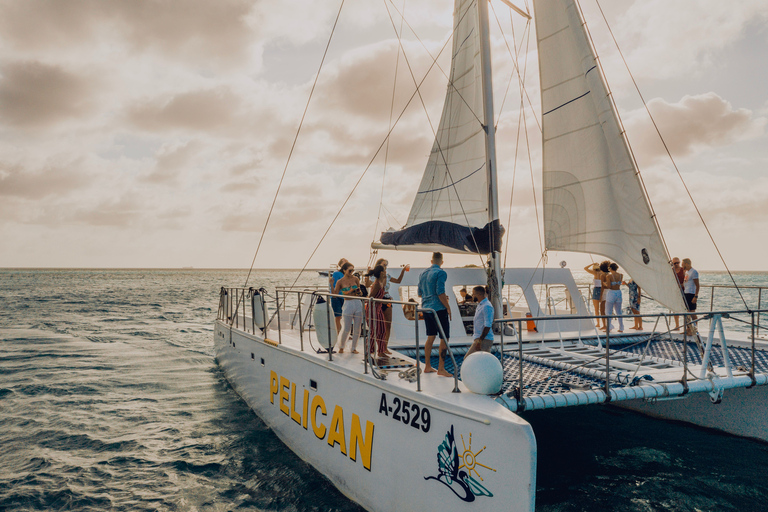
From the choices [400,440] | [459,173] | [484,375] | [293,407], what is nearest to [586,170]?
[459,173]

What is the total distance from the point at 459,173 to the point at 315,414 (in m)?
6.19

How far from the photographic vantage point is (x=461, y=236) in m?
8.55

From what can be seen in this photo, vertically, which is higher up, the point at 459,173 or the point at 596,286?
the point at 459,173

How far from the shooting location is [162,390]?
1248 cm

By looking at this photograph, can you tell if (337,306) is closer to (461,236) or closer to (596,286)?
(461,236)

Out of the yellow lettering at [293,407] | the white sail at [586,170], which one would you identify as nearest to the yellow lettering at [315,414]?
the yellow lettering at [293,407]

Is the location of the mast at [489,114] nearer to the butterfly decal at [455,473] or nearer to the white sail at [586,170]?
Answer: the white sail at [586,170]

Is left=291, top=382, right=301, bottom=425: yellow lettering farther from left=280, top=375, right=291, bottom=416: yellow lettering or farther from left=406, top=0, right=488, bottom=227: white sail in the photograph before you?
left=406, top=0, right=488, bottom=227: white sail

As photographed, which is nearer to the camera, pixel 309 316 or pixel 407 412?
pixel 407 412

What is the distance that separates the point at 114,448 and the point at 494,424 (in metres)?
7.48

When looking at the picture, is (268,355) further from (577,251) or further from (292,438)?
(577,251)

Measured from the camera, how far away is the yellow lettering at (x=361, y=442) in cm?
560

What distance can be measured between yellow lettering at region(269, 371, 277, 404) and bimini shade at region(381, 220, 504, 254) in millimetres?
3605

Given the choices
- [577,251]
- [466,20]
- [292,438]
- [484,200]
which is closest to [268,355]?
[292,438]
